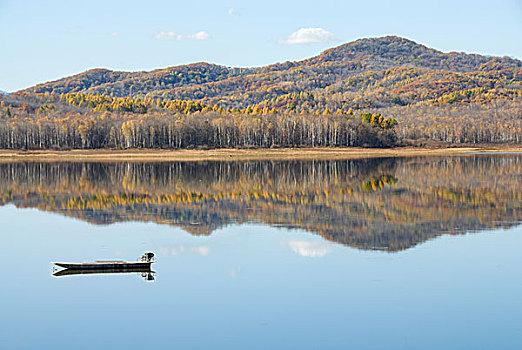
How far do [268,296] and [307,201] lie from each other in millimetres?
19472

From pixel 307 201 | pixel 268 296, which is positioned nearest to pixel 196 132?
pixel 307 201

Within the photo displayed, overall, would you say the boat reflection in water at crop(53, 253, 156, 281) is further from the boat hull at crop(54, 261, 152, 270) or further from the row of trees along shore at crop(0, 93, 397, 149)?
the row of trees along shore at crop(0, 93, 397, 149)

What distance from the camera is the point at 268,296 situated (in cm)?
1600

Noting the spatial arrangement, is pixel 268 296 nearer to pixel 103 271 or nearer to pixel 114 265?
pixel 114 265

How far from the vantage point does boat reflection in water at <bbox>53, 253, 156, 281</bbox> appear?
1858 cm

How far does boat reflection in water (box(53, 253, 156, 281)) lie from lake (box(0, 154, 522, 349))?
343 mm

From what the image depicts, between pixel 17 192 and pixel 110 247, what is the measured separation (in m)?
23.0

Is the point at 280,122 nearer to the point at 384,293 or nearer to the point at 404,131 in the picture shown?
the point at 404,131

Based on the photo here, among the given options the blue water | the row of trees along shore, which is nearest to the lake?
the blue water

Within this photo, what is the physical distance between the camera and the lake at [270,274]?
1349 centimetres

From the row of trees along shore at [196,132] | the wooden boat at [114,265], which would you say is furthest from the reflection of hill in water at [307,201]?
the row of trees along shore at [196,132]

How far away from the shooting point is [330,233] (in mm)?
24672

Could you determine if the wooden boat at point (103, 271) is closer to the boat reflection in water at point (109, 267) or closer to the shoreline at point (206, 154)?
the boat reflection in water at point (109, 267)

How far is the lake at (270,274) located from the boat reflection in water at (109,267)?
34 centimetres
